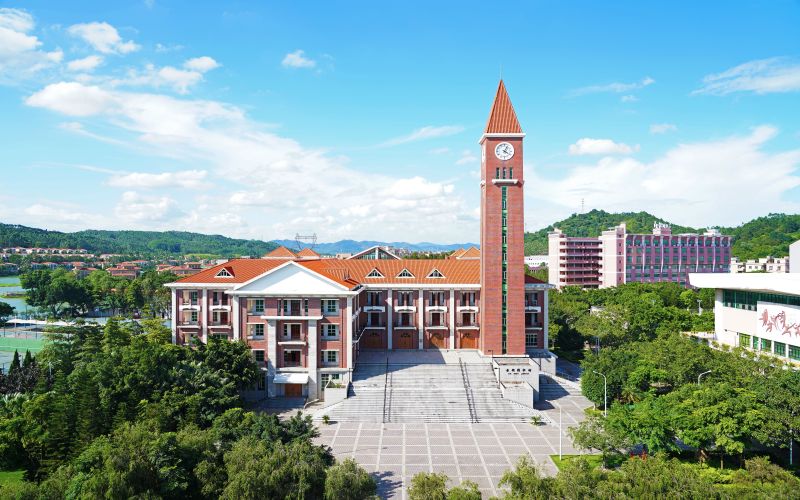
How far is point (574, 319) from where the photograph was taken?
56594 mm

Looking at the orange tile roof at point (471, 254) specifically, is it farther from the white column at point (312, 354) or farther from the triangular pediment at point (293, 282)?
the white column at point (312, 354)

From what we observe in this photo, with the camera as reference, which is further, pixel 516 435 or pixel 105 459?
pixel 516 435

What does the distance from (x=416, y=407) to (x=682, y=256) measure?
281ft

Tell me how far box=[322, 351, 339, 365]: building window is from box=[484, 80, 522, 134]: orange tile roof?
69.1ft

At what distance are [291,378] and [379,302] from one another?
1106 centimetres

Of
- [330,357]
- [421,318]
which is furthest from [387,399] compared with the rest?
[421,318]

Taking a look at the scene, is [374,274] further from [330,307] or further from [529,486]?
[529,486]

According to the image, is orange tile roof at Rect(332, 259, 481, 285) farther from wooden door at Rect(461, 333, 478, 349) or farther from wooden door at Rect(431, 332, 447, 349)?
wooden door at Rect(461, 333, 478, 349)

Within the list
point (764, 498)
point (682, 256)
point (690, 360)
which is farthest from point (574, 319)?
point (682, 256)

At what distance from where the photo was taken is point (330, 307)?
3906cm

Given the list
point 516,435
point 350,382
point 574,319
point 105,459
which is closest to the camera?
point 105,459

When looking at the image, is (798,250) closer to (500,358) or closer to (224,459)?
(500,358)

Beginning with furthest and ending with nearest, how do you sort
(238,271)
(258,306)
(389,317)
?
1. (389,317)
2. (238,271)
3. (258,306)

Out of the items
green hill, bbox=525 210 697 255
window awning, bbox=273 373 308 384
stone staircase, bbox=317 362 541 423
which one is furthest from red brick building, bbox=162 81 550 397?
green hill, bbox=525 210 697 255
